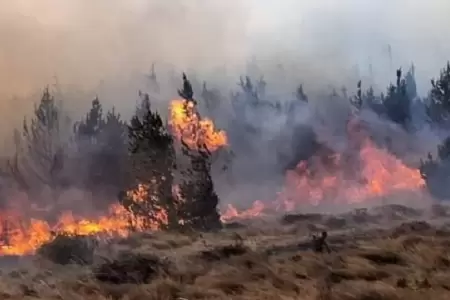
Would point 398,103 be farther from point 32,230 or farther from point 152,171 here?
point 32,230

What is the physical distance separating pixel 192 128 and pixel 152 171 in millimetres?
363

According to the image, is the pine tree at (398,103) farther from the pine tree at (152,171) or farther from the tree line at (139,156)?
the pine tree at (152,171)

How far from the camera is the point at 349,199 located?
13.2ft

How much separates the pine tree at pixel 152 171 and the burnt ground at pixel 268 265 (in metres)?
0.12

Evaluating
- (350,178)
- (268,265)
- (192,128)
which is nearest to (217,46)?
(192,128)

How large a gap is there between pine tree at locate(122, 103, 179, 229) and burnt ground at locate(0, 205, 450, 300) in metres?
0.12

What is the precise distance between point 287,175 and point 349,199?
43cm

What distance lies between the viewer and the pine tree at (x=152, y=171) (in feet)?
12.3

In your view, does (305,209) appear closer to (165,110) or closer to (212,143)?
(212,143)

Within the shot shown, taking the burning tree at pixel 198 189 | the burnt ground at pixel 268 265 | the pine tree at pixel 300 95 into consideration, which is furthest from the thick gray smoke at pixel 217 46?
the burnt ground at pixel 268 265

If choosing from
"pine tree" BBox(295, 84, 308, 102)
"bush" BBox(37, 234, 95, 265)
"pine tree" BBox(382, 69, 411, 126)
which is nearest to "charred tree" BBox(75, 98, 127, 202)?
"bush" BBox(37, 234, 95, 265)

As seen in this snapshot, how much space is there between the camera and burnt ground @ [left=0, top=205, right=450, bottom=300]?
3.33 metres

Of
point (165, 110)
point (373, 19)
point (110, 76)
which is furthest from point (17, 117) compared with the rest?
point (373, 19)

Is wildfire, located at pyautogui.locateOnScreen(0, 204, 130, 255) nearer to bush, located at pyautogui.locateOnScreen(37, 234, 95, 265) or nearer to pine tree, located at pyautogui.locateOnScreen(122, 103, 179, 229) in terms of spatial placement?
bush, located at pyautogui.locateOnScreen(37, 234, 95, 265)
